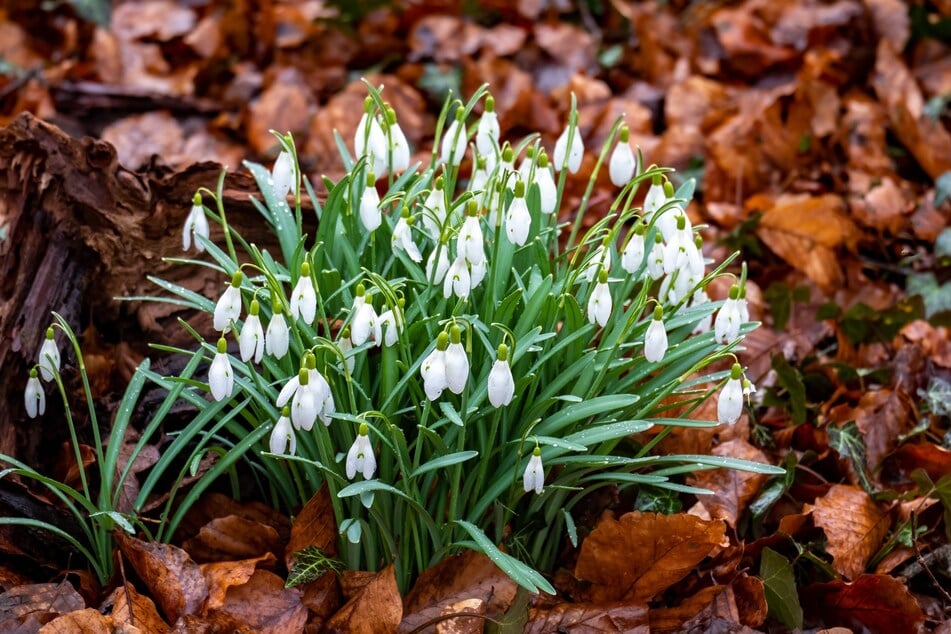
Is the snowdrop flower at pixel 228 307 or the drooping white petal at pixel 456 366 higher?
the snowdrop flower at pixel 228 307

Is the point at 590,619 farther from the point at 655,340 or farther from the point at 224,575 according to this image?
the point at 224,575

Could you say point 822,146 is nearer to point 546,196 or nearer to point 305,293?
point 546,196

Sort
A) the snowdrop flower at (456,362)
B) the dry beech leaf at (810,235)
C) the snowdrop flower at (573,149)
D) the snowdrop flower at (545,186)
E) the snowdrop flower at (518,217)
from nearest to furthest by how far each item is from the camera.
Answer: the snowdrop flower at (456,362)
the snowdrop flower at (518,217)
the snowdrop flower at (545,186)
the snowdrop flower at (573,149)
the dry beech leaf at (810,235)

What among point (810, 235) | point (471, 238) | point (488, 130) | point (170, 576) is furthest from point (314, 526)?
point (810, 235)

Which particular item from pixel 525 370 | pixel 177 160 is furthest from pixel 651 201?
pixel 177 160

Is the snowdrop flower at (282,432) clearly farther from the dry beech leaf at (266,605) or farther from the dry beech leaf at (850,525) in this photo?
the dry beech leaf at (850,525)

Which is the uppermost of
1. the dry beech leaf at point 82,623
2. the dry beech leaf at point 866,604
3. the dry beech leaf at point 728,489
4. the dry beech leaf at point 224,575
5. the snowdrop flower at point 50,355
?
the snowdrop flower at point 50,355

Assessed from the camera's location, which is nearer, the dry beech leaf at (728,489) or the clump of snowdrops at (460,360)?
the clump of snowdrops at (460,360)

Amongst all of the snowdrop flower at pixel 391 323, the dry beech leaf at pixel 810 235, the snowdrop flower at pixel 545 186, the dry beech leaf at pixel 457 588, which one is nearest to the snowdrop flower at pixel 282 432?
the snowdrop flower at pixel 391 323
